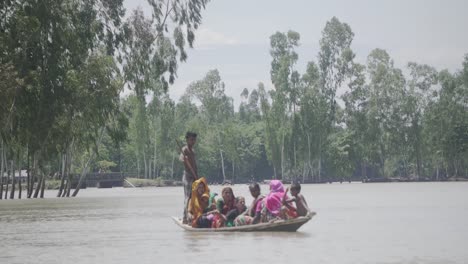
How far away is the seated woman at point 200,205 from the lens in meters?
18.6

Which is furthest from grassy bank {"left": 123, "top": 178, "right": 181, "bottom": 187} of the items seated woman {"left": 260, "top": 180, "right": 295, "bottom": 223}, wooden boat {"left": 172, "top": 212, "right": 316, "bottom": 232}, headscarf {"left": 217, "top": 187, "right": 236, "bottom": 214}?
seated woman {"left": 260, "top": 180, "right": 295, "bottom": 223}

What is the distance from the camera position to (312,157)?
100 m

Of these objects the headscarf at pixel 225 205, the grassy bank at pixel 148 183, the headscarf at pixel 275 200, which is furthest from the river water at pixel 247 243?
the grassy bank at pixel 148 183

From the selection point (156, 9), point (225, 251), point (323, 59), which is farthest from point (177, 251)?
point (323, 59)

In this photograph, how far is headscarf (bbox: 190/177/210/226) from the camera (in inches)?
731

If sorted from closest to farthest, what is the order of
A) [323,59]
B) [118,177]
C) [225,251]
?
1. [225,251]
2. [118,177]
3. [323,59]

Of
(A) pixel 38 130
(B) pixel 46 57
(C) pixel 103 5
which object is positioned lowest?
(A) pixel 38 130

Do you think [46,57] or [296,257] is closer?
[296,257]

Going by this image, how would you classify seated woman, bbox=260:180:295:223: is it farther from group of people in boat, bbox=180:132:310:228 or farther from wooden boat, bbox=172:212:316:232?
wooden boat, bbox=172:212:316:232

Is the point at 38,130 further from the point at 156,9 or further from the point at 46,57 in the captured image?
the point at 156,9

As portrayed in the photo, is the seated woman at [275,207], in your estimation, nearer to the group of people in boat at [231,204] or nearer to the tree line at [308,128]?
the group of people in boat at [231,204]

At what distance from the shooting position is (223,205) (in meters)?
18.7

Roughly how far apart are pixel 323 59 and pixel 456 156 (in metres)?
20.7

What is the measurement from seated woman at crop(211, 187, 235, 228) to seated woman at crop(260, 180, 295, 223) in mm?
884
